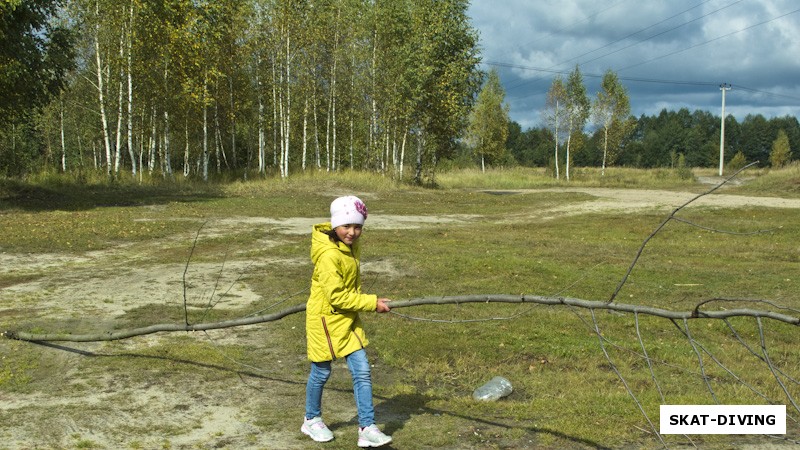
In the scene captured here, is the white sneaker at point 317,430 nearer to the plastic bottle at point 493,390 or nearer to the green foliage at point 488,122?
the plastic bottle at point 493,390

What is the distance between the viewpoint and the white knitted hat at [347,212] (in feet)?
15.6

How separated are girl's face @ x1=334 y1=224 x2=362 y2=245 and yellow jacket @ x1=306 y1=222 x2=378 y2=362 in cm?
7

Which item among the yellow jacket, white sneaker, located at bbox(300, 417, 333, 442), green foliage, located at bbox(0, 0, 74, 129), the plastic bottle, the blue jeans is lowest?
the plastic bottle

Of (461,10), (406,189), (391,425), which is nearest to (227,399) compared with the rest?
(391,425)

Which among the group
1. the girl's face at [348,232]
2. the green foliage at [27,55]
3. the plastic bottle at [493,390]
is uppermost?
the green foliage at [27,55]

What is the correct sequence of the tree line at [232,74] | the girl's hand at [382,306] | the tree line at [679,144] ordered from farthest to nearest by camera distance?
the tree line at [679,144] → the tree line at [232,74] → the girl's hand at [382,306]

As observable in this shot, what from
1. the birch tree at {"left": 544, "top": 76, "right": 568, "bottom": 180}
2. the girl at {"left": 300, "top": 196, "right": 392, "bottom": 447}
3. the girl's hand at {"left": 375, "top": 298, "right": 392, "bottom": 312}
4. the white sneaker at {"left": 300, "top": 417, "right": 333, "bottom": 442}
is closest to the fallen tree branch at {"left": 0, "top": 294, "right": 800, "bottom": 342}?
the girl's hand at {"left": 375, "top": 298, "right": 392, "bottom": 312}

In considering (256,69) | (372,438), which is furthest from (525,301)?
(256,69)

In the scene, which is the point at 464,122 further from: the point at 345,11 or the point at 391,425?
the point at 391,425

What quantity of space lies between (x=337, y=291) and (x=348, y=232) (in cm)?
42

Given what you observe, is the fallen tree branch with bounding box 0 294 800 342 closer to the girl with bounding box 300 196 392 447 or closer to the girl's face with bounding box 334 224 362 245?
the girl with bounding box 300 196 392 447

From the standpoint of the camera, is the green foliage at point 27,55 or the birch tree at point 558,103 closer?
the green foliage at point 27,55

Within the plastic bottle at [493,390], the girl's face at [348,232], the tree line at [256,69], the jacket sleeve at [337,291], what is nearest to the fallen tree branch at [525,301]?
the jacket sleeve at [337,291]

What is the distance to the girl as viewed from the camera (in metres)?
4.75
